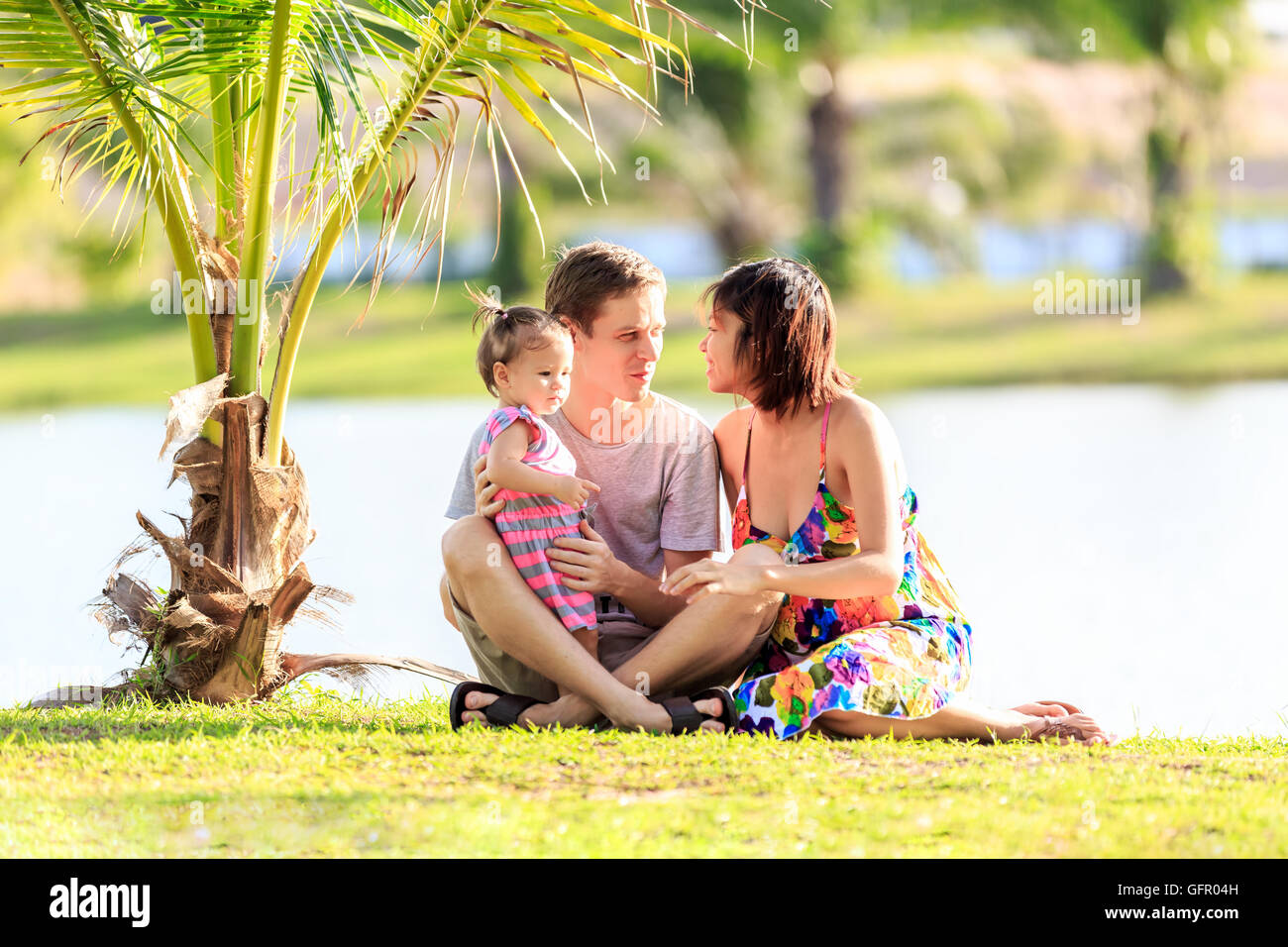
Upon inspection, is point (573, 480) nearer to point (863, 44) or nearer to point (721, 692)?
point (721, 692)

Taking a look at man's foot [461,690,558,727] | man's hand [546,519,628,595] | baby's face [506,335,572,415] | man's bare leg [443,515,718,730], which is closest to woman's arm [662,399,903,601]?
man's hand [546,519,628,595]

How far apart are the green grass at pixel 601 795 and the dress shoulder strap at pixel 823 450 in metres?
0.72

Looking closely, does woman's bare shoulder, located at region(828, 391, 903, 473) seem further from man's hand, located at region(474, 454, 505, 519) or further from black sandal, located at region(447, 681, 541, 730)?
black sandal, located at region(447, 681, 541, 730)

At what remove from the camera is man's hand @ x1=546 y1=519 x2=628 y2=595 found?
371cm

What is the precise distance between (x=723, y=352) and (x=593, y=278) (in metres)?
0.44

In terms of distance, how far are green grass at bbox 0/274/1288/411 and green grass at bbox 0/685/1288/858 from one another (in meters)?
17.6

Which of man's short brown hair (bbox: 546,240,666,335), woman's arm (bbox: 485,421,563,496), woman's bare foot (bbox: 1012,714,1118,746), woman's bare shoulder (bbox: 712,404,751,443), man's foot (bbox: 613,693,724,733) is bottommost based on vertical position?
woman's bare foot (bbox: 1012,714,1118,746)

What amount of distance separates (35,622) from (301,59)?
3.85 metres

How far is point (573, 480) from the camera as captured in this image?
11.9 feet

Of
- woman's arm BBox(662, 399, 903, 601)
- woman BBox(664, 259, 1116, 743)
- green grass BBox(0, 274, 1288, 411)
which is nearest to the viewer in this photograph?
woman's arm BBox(662, 399, 903, 601)

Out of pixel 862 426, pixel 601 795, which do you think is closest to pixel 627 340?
pixel 862 426

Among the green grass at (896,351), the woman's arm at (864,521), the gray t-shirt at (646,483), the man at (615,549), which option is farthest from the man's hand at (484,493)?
the green grass at (896,351)

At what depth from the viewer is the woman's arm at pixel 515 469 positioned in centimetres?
362
